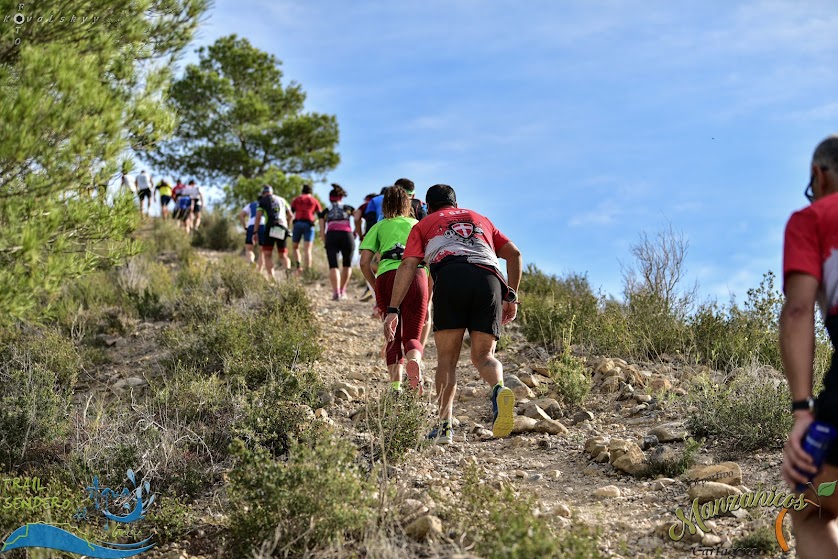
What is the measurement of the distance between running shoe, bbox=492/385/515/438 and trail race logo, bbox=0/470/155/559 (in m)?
2.60

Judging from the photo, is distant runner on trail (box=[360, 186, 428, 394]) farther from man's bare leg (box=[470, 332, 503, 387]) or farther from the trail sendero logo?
the trail sendero logo

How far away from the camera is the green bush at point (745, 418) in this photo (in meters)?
6.19

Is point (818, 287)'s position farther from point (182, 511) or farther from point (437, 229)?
point (182, 511)

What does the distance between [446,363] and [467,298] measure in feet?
1.94

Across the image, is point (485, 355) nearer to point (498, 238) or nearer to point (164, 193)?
point (498, 238)

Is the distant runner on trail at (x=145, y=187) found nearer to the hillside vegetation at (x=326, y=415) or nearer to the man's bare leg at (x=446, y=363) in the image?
the hillside vegetation at (x=326, y=415)

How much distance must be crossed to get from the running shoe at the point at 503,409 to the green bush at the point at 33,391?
413 centimetres

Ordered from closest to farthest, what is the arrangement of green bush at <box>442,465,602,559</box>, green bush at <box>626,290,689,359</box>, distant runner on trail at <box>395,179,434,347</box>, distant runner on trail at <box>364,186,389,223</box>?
green bush at <box>442,465,602,559</box> → distant runner on trail at <box>395,179,434,347</box> → green bush at <box>626,290,689,359</box> → distant runner on trail at <box>364,186,389,223</box>

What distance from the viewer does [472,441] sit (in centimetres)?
696

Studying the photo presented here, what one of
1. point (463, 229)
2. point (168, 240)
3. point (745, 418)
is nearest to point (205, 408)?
point (463, 229)

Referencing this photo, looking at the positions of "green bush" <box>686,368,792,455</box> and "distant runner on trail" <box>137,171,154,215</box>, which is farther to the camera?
"distant runner on trail" <box>137,171,154,215</box>

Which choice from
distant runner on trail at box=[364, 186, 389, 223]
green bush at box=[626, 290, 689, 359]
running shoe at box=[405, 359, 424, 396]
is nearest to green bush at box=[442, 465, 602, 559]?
running shoe at box=[405, 359, 424, 396]

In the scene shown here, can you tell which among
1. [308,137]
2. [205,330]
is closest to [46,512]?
[205,330]

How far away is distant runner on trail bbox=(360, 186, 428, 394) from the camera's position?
6.78m
